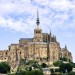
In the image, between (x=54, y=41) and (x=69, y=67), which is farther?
(x=54, y=41)

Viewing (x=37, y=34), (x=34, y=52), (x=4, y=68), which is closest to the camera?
(x=4, y=68)

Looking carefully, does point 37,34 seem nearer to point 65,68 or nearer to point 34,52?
point 34,52

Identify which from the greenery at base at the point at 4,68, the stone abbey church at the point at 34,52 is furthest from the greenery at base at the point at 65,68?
the stone abbey church at the point at 34,52

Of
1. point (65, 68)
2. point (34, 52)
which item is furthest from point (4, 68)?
point (34, 52)

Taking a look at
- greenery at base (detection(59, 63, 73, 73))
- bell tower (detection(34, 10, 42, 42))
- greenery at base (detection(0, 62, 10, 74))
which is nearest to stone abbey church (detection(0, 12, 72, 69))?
bell tower (detection(34, 10, 42, 42))

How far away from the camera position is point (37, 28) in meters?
180

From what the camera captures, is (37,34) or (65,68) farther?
(37,34)

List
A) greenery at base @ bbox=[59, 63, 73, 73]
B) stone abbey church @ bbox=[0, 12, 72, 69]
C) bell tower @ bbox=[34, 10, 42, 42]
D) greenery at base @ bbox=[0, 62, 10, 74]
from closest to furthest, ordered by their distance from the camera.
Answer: greenery at base @ bbox=[59, 63, 73, 73]
greenery at base @ bbox=[0, 62, 10, 74]
stone abbey church @ bbox=[0, 12, 72, 69]
bell tower @ bbox=[34, 10, 42, 42]

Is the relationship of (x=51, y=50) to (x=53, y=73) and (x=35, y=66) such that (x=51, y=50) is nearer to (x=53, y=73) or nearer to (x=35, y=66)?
(x=35, y=66)

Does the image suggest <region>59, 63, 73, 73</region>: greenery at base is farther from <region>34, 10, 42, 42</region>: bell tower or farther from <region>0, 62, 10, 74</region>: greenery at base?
<region>34, 10, 42, 42</region>: bell tower

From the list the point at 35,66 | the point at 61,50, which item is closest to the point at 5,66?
the point at 35,66

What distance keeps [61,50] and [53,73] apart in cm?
4428

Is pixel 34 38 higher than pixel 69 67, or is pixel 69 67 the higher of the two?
pixel 34 38

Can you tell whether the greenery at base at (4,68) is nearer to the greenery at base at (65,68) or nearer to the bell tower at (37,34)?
the greenery at base at (65,68)
